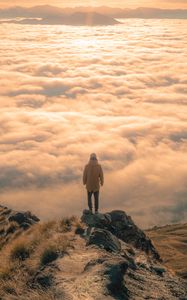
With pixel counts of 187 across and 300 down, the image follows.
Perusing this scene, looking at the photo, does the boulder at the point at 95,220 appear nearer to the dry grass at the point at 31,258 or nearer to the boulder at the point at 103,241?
the dry grass at the point at 31,258

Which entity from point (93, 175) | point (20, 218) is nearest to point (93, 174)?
point (93, 175)

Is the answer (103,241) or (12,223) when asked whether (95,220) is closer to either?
(12,223)

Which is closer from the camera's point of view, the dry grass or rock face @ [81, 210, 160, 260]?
the dry grass

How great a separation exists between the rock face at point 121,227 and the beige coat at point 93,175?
37.8 inches

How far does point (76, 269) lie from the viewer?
1055cm

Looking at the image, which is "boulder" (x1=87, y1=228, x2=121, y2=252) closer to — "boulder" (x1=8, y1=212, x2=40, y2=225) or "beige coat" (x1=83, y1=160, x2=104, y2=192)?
"beige coat" (x1=83, y1=160, x2=104, y2=192)

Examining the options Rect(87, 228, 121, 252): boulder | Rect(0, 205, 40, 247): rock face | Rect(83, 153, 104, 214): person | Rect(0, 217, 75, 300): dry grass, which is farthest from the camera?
Rect(83, 153, 104, 214): person

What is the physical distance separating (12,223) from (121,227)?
3.76 metres

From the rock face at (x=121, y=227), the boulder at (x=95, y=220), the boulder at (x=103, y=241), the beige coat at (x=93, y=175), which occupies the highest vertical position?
the beige coat at (x=93, y=175)

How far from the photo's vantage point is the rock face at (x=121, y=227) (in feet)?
51.0

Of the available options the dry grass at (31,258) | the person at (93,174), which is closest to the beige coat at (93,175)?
the person at (93,174)

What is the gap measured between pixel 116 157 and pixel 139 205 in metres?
32.9

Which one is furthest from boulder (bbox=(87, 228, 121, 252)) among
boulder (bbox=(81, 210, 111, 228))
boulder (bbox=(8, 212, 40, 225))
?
boulder (bbox=(8, 212, 40, 225))

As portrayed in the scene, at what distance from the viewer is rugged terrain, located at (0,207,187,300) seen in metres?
9.27
